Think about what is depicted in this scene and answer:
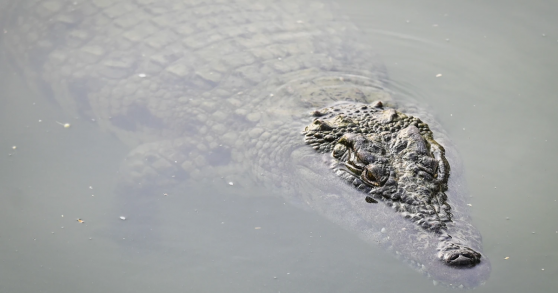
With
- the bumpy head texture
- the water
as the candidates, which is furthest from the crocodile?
the water

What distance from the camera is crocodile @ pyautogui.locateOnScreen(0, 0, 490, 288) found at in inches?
179

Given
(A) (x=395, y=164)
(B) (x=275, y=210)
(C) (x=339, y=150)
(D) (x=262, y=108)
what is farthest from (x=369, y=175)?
(D) (x=262, y=108)

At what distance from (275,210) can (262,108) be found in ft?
4.33

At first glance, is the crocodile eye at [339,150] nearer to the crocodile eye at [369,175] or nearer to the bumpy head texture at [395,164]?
the bumpy head texture at [395,164]

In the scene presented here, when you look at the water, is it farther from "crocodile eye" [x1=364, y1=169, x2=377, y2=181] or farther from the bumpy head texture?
"crocodile eye" [x1=364, y1=169, x2=377, y2=181]

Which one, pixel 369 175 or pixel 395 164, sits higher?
pixel 395 164

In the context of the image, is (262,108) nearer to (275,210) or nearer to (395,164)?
(275,210)

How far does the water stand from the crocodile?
0.24m

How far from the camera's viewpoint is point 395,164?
182 inches

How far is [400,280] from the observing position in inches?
171

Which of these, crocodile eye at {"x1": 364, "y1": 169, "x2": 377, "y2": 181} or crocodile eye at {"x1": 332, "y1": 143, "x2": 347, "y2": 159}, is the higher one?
crocodile eye at {"x1": 364, "y1": 169, "x2": 377, "y2": 181}

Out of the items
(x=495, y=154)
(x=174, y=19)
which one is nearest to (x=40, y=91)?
(x=174, y=19)

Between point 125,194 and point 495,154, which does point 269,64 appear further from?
point 495,154

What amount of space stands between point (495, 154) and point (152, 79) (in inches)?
159
